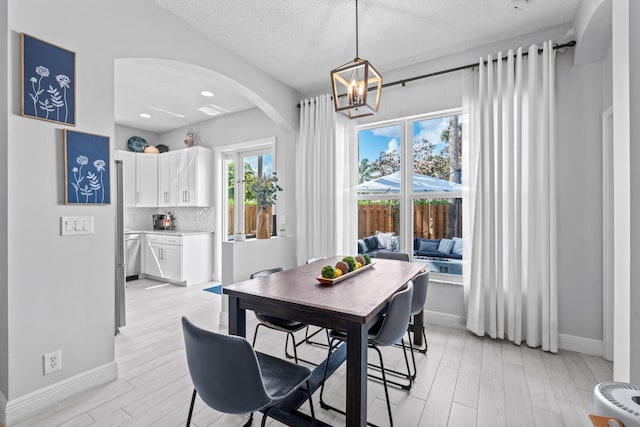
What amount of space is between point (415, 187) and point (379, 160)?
1.86ft

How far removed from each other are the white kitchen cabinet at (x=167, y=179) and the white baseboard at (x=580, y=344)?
18.5ft

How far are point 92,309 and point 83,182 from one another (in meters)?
0.89

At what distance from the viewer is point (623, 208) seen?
1492 millimetres

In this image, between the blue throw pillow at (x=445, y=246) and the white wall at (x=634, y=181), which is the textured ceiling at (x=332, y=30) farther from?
the blue throw pillow at (x=445, y=246)

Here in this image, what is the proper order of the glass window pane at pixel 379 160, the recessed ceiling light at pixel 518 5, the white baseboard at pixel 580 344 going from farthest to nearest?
the glass window pane at pixel 379 160
the white baseboard at pixel 580 344
the recessed ceiling light at pixel 518 5

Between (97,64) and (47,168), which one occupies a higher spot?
(97,64)

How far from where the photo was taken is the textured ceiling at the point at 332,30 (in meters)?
2.50

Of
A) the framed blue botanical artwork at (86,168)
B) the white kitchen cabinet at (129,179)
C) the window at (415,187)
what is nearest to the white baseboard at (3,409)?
the framed blue botanical artwork at (86,168)

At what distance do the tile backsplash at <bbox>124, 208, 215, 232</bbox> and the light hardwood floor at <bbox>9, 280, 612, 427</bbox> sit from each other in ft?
8.69

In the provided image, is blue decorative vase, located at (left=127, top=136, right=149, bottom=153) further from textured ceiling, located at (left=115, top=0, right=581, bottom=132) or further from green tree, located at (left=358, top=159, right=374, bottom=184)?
green tree, located at (left=358, top=159, right=374, bottom=184)

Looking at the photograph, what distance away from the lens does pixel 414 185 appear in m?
3.56

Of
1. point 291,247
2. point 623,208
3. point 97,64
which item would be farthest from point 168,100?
point 623,208

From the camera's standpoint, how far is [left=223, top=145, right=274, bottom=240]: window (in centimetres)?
509

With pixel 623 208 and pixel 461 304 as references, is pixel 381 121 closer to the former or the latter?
pixel 461 304
